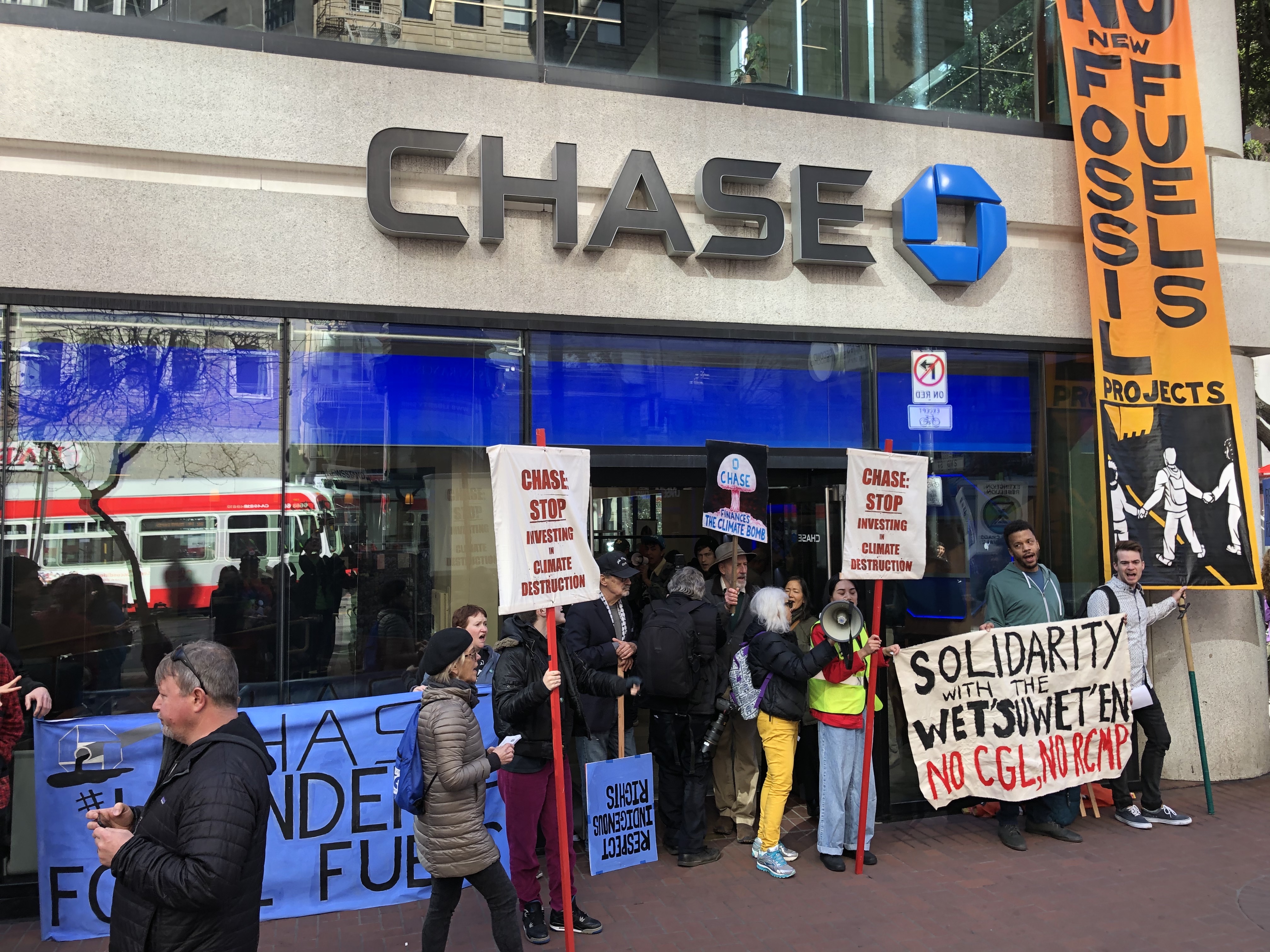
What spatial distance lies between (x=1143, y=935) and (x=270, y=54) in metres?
7.85

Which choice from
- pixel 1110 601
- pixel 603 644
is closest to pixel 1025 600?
pixel 1110 601

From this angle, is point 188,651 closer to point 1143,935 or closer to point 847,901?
point 847,901

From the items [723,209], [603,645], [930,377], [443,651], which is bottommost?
[603,645]

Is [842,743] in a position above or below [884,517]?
below

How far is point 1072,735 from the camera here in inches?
291

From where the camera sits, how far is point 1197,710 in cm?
783

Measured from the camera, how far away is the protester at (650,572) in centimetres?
1088

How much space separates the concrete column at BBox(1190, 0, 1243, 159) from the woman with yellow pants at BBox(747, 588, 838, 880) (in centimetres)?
637

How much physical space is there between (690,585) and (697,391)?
173 centimetres

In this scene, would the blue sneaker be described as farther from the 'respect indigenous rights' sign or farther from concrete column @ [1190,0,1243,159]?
concrete column @ [1190,0,1243,159]

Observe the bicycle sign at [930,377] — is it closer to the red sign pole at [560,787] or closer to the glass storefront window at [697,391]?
the glass storefront window at [697,391]

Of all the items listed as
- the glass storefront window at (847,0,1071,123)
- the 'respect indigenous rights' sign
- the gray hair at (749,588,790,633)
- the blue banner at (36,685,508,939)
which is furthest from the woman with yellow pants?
the glass storefront window at (847,0,1071,123)

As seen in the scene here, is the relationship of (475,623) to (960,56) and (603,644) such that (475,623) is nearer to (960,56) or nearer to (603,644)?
(603,644)

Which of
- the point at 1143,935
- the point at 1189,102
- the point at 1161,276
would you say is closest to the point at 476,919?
the point at 1143,935
